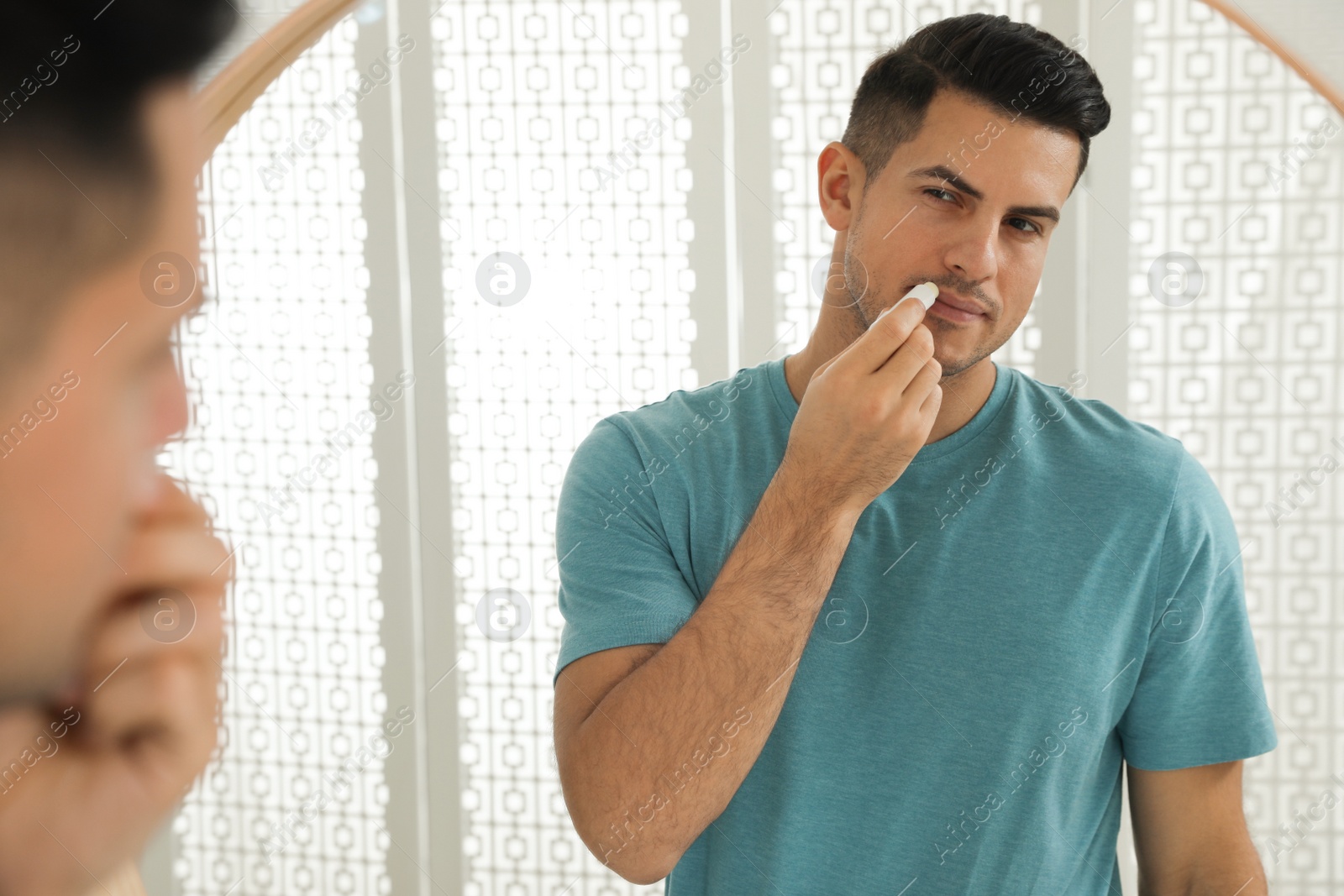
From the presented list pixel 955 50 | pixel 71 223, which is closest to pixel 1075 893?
pixel 955 50

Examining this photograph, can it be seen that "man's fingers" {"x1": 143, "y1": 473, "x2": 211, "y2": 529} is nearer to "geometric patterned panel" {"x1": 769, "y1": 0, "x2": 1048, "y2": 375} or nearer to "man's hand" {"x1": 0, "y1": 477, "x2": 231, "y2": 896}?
"man's hand" {"x1": 0, "y1": 477, "x2": 231, "y2": 896}

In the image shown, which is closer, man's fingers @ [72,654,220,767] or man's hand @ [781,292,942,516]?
man's fingers @ [72,654,220,767]

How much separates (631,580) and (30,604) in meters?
0.58

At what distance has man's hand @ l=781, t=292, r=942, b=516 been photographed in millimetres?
657

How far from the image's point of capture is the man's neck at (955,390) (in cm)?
81

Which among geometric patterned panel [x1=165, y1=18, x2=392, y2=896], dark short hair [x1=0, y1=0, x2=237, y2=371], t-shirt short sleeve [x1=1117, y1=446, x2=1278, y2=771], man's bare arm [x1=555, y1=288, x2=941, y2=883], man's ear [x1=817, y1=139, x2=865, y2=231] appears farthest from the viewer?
geometric patterned panel [x1=165, y1=18, x2=392, y2=896]

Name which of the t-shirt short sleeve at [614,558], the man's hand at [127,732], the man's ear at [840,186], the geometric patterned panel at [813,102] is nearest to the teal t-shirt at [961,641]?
the t-shirt short sleeve at [614,558]

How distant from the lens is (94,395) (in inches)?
5.9

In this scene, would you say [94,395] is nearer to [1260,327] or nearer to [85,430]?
[85,430]

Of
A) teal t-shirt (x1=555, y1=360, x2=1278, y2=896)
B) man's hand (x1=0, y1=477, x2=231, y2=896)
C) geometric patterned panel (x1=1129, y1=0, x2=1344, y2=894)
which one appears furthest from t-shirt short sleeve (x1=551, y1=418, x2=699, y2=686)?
geometric patterned panel (x1=1129, y1=0, x2=1344, y2=894)

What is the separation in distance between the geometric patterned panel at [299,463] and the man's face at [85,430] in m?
1.10

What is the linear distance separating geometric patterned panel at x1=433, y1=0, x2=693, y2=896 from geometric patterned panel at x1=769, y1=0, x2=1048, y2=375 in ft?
0.41

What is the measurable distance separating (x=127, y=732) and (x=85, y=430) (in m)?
0.06

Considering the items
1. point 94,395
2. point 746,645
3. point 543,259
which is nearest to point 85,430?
point 94,395
